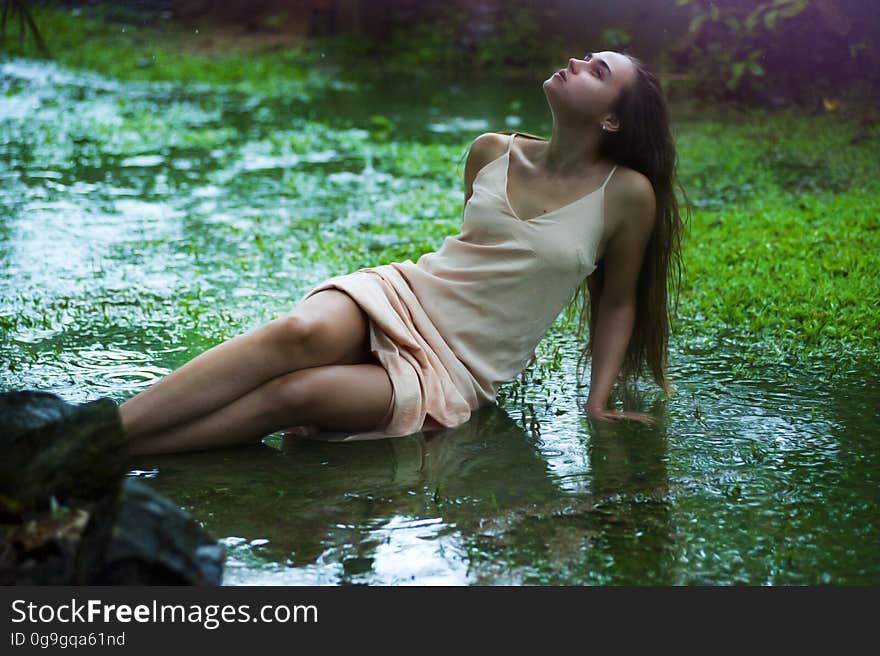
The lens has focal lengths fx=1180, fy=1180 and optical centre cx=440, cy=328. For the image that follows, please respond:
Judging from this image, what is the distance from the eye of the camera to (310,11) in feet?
53.1

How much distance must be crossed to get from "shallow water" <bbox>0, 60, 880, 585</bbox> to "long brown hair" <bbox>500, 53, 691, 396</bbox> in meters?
0.24

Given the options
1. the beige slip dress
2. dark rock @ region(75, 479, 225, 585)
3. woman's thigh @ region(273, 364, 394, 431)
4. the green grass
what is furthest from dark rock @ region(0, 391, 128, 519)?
the green grass

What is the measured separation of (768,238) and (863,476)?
3047mm

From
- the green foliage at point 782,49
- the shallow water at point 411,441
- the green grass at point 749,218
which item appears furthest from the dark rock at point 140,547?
the green foliage at point 782,49

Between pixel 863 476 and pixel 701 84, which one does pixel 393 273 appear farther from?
pixel 701 84

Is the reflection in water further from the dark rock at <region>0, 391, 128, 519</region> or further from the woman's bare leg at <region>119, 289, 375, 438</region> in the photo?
the dark rock at <region>0, 391, 128, 519</region>

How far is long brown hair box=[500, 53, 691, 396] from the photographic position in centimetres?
373

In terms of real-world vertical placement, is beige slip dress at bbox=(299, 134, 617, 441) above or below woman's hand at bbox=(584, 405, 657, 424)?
above

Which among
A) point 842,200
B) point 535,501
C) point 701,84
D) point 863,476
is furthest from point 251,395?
point 701,84

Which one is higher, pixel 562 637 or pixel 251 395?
pixel 251 395

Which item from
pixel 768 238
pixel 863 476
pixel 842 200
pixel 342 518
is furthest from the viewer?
pixel 842 200

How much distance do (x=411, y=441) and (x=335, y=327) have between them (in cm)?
46

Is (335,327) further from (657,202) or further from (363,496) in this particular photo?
(657,202)

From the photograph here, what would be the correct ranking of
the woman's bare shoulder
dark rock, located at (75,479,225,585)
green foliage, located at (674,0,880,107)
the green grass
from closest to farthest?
1. dark rock, located at (75,479,225,585)
2. the woman's bare shoulder
3. the green grass
4. green foliage, located at (674,0,880,107)
